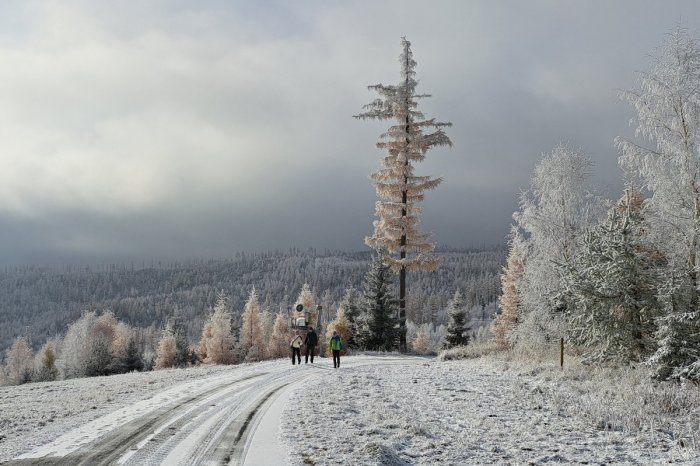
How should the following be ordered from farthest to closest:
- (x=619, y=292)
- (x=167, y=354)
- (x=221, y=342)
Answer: (x=167, y=354), (x=221, y=342), (x=619, y=292)

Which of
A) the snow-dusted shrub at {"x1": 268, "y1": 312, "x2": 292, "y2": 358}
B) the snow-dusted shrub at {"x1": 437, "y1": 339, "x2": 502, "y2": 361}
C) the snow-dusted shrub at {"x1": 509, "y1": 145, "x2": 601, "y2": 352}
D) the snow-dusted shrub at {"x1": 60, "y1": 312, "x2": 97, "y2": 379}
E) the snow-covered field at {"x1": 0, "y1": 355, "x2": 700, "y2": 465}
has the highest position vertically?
the snow-dusted shrub at {"x1": 509, "y1": 145, "x2": 601, "y2": 352}

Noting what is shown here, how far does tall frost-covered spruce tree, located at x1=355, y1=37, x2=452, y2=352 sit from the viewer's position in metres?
30.0

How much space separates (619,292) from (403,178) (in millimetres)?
16873

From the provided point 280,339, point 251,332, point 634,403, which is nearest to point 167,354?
point 251,332

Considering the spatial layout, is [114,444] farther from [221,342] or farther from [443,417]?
[221,342]

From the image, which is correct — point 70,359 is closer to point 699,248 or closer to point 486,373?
point 486,373

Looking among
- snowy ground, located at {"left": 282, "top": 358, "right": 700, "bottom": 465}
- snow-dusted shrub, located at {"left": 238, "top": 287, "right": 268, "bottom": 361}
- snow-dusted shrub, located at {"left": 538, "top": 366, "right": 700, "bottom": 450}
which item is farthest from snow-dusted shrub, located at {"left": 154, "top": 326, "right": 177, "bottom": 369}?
snow-dusted shrub, located at {"left": 538, "top": 366, "right": 700, "bottom": 450}

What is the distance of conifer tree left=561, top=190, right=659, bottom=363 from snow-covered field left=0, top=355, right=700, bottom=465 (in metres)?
1.14

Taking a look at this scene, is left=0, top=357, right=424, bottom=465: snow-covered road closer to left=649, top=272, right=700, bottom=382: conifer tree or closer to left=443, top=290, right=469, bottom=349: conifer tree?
left=649, top=272, right=700, bottom=382: conifer tree

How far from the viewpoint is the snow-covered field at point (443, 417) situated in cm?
924

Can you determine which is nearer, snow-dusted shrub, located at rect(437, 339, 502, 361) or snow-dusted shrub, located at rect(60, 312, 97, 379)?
snow-dusted shrub, located at rect(437, 339, 502, 361)

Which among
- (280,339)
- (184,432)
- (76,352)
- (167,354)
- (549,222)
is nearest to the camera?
(184,432)

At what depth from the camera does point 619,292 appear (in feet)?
51.2

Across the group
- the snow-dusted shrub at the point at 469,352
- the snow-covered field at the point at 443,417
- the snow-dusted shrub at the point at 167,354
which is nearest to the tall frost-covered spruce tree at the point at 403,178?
the snow-dusted shrub at the point at 469,352
